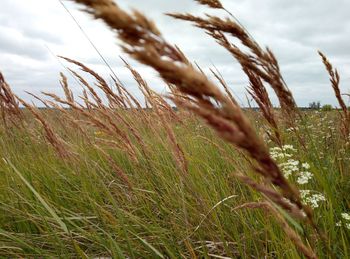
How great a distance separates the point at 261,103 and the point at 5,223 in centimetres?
184

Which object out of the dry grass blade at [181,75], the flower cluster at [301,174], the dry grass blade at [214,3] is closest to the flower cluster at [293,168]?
the flower cluster at [301,174]

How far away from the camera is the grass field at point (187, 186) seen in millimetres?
567

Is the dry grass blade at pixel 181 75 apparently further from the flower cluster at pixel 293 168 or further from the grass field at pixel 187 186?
the flower cluster at pixel 293 168

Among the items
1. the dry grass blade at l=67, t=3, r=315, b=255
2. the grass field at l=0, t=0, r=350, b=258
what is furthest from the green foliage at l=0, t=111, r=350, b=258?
the dry grass blade at l=67, t=3, r=315, b=255

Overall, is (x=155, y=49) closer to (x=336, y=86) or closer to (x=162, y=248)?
(x=336, y=86)

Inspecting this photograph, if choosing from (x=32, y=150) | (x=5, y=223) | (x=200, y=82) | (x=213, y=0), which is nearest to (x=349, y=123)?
(x=213, y=0)

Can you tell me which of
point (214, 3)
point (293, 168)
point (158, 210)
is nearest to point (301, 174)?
point (293, 168)

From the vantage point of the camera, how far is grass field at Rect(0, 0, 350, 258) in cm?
57

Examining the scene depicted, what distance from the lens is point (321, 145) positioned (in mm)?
3443

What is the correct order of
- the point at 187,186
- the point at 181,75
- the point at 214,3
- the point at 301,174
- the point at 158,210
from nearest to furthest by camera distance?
the point at 181,75 < the point at 214,3 < the point at 301,174 < the point at 187,186 < the point at 158,210

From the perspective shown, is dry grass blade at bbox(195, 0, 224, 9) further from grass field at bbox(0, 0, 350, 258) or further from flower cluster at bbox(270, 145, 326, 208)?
flower cluster at bbox(270, 145, 326, 208)

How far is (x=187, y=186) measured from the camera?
176 centimetres

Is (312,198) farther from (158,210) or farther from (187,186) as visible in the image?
(158,210)

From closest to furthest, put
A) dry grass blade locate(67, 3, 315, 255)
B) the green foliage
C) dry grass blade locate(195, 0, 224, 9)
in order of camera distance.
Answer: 1. dry grass blade locate(67, 3, 315, 255)
2. dry grass blade locate(195, 0, 224, 9)
3. the green foliage
